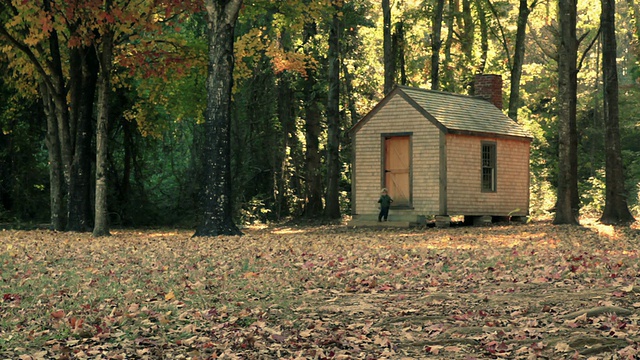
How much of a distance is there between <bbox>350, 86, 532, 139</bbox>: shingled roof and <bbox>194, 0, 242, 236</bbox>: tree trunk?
848cm

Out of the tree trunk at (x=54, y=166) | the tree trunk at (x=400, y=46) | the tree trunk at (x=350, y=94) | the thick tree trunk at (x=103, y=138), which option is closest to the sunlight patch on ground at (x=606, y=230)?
the thick tree trunk at (x=103, y=138)

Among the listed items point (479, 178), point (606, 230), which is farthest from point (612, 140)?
point (479, 178)

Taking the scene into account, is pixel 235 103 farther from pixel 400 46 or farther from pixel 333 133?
pixel 400 46

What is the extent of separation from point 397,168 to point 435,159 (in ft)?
6.20

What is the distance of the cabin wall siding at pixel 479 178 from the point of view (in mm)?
29469

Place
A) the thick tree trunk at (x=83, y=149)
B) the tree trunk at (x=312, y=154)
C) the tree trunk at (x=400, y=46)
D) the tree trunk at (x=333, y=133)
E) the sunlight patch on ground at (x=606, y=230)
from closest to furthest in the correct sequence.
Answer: the sunlight patch on ground at (x=606, y=230) < the thick tree trunk at (x=83, y=149) < the tree trunk at (x=333, y=133) < the tree trunk at (x=312, y=154) < the tree trunk at (x=400, y=46)

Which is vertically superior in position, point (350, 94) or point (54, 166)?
point (350, 94)

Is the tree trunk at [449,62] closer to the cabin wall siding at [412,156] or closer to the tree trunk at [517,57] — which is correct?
the tree trunk at [517,57]

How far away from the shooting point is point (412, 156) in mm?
29500

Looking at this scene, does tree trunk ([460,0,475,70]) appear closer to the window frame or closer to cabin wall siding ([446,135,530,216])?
cabin wall siding ([446,135,530,216])

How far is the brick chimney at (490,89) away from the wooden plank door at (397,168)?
6087 mm

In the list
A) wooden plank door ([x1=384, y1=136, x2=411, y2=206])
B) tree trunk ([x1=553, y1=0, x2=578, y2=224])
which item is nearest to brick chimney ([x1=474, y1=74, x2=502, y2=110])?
wooden plank door ([x1=384, y1=136, x2=411, y2=206])

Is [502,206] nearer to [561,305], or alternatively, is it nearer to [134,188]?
[134,188]

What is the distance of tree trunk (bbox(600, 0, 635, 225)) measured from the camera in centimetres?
2694
